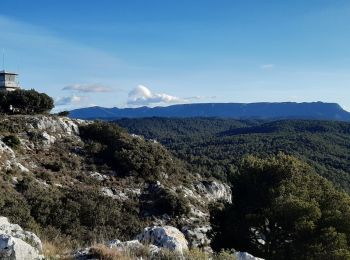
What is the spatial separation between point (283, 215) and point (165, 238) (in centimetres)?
1451

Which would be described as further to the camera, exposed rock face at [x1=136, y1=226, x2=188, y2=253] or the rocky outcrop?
the rocky outcrop

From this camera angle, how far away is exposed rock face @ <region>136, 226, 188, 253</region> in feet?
33.6

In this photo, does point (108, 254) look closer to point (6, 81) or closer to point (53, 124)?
point (53, 124)

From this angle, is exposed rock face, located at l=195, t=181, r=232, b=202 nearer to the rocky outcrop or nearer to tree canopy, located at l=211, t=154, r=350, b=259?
the rocky outcrop

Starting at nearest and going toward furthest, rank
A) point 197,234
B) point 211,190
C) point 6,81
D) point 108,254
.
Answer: point 108,254
point 197,234
point 211,190
point 6,81

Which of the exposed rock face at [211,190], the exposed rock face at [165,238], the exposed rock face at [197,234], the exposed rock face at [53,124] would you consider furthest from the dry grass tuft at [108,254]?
the exposed rock face at [211,190]

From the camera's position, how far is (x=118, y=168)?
167ft

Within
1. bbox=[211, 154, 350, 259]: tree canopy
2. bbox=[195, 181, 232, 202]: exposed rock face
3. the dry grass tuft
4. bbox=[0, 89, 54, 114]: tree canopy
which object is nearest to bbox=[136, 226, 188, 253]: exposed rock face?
the dry grass tuft

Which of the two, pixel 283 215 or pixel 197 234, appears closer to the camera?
pixel 283 215

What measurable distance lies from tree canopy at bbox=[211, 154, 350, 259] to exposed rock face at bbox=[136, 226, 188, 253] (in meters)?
13.5

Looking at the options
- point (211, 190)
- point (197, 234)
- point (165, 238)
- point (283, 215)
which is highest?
point (165, 238)

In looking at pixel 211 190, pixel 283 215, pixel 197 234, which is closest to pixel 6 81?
pixel 211 190

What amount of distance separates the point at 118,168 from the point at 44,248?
4186 cm

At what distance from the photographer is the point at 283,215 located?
2373 cm
